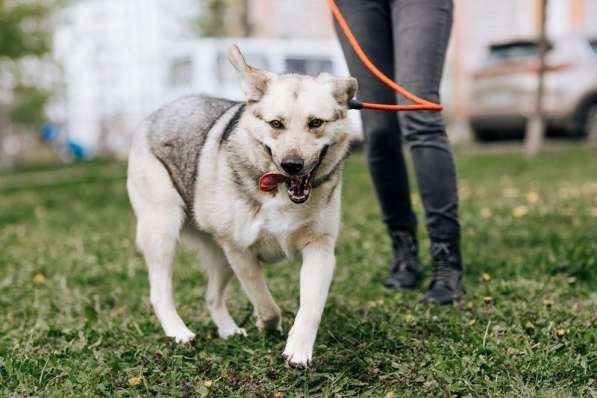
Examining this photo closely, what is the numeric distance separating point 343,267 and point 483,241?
1114 millimetres

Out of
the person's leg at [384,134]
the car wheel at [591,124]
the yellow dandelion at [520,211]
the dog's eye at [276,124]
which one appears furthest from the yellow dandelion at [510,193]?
the car wheel at [591,124]

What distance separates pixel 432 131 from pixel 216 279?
1.26 meters

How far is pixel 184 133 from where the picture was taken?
3.43 m

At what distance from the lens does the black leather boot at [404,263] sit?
4004 millimetres

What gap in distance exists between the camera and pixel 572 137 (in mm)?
14766

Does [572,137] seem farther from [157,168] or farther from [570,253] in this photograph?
[157,168]

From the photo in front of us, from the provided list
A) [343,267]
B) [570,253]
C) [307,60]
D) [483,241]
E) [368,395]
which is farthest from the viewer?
[307,60]

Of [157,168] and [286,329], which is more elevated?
[157,168]

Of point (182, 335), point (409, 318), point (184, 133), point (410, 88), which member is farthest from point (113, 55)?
point (409, 318)

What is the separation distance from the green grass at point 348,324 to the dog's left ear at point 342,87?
3.24ft

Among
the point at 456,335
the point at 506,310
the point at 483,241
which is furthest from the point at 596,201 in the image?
the point at 456,335

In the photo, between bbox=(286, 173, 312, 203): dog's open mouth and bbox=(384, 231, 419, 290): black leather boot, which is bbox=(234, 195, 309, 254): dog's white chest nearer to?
bbox=(286, 173, 312, 203): dog's open mouth

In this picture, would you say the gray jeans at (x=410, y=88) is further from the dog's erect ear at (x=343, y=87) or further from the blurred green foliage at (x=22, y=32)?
the blurred green foliage at (x=22, y=32)

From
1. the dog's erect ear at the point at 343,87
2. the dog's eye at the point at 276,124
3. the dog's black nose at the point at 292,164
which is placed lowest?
the dog's black nose at the point at 292,164
